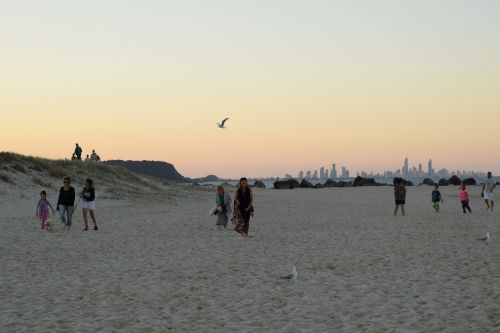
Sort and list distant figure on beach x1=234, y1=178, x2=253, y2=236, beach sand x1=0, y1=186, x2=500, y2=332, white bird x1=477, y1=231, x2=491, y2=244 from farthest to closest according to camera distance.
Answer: distant figure on beach x1=234, y1=178, x2=253, y2=236, white bird x1=477, y1=231, x2=491, y2=244, beach sand x1=0, y1=186, x2=500, y2=332

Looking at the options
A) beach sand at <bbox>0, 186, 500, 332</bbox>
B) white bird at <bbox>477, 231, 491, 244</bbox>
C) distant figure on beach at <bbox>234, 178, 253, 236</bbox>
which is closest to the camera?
beach sand at <bbox>0, 186, 500, 332</bbox>

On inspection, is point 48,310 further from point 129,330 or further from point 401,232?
point 401,232

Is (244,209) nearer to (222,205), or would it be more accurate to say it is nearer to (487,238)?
(222,205)

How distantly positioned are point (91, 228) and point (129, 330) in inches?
523

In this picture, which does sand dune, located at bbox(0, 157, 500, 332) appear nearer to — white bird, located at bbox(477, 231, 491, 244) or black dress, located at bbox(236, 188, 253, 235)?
white bird, located at bbox(477, 231, 491, 244)

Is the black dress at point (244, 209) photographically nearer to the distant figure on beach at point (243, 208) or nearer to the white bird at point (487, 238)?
the distant figure on beach at point (243, 208)

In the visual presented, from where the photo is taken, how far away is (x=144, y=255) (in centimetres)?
1312

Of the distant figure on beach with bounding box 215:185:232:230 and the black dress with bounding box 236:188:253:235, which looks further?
the distant figure on beach with bounding box 215:185:232:230

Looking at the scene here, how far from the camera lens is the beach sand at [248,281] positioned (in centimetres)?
727

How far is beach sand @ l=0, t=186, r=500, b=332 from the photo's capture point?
7.27m

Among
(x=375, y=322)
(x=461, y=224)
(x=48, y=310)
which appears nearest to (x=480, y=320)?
(x=375, y=322)

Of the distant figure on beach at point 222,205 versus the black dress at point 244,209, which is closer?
the black dress at point 244,209

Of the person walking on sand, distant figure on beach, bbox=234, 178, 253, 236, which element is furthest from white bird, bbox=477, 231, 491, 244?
the person walking on sand

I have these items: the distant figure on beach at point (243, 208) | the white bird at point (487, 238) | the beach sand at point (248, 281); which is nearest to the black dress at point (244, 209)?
the distant figure on beach at point (243, 208)
